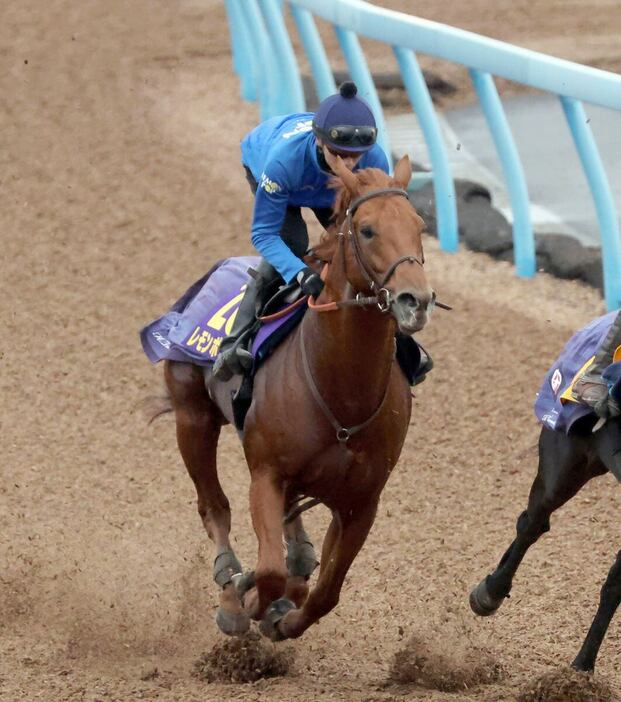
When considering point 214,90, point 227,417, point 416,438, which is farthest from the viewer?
point 214,90

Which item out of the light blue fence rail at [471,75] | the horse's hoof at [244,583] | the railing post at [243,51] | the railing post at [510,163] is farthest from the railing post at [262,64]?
the horse's hoof at [244,583]

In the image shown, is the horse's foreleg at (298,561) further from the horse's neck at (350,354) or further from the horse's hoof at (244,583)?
the horse's neck at (350,354)

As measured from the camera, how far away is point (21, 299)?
30.8ft

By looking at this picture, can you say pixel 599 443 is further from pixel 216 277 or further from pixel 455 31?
pixel 455 31

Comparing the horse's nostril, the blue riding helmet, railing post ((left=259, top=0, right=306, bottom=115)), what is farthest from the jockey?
railing post ((left=259, top=0, right=306, bottom=115))

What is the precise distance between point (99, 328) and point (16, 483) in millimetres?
1882

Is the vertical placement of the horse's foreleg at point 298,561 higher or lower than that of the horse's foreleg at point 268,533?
lower

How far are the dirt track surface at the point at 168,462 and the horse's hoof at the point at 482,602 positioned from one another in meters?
0.13

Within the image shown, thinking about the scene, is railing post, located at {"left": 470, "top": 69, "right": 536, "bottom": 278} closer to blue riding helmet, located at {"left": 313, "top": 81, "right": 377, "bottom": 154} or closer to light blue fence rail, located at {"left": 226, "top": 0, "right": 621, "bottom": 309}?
light blue fence rail, located at {"left": 226, "top": 0, "right": 621, "bottom": 309}

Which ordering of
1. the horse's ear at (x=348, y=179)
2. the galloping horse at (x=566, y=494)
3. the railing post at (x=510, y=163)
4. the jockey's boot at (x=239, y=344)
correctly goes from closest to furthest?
1. the horse's ear at (x=348, y=179)
2. the jockey's boot at (x=239, y=344)
3. the galloping horse at (x=566, y=494)
4. the railing post at (x=510, y=163)

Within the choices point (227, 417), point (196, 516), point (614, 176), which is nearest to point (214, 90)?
point (614, 176)

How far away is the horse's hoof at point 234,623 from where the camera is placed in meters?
5.73

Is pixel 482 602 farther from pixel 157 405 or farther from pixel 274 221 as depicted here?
pixel 274 221

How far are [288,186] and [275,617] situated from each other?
1.65 m
